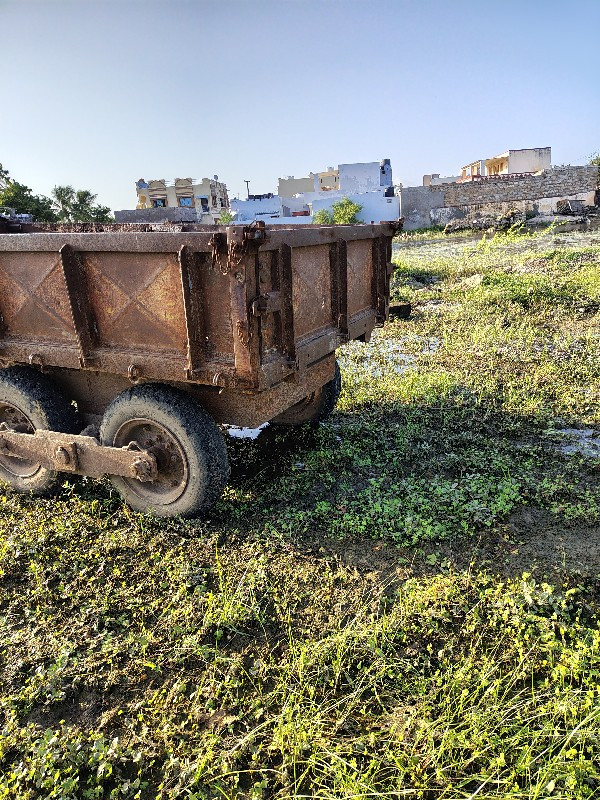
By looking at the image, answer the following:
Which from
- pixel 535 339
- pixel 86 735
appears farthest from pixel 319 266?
pixel 535 339

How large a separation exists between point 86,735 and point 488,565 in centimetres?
216

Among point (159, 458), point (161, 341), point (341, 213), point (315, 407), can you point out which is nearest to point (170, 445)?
point (159, 458)

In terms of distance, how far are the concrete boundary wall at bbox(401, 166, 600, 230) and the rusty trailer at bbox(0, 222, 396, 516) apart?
26.3 metres

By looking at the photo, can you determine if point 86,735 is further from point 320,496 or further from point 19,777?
point 320,496

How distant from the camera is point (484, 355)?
694cm

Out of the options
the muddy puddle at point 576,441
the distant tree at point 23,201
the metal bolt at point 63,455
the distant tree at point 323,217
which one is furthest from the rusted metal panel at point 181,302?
the distant tree at point 323,217

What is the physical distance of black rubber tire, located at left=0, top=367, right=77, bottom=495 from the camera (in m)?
4.06

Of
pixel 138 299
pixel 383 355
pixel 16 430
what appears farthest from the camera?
pixel 383 355

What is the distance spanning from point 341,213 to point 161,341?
31.9 m

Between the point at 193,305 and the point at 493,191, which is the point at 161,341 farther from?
the point at 493,191

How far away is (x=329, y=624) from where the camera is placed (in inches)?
110

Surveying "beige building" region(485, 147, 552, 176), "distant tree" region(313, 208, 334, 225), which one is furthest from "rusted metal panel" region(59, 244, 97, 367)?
"beige building" region(485, 147, 552, 176)

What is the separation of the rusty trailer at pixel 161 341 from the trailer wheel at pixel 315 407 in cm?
54

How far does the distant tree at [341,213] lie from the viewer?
33.0 meters
